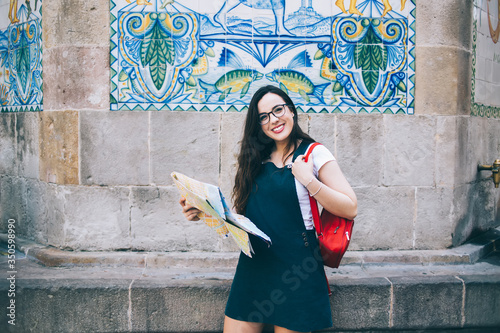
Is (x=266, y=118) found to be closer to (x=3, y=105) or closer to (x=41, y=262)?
(x=41, y=262)

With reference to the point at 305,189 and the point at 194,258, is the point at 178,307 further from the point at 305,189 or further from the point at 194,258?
the point at 305,189

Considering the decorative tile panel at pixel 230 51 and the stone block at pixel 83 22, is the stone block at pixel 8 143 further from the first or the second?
the decorative tile panel at pixel 230 51

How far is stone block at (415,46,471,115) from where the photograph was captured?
383 centimetres

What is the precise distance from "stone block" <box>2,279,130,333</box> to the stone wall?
22.9 inches

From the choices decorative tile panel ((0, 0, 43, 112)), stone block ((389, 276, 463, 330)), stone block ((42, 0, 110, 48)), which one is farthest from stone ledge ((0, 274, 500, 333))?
stone block ((42, 0, 110, 48))

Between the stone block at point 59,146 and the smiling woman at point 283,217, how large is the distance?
185 centimetres

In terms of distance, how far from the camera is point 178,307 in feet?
10.7

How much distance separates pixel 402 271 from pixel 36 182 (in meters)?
3.46

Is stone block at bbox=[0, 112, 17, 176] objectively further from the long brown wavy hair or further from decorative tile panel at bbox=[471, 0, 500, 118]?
decorative tile panel at bbox=[471, 0, 500, 118]

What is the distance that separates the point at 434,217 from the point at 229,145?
1938 millimetres

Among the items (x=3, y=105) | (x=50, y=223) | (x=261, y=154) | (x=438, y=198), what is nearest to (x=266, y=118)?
(x=261, y=154)

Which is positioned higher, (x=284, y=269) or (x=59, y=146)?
(x=59, y=146)

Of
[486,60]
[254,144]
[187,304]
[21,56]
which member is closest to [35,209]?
[21,56]

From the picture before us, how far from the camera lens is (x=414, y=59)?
386 cm
